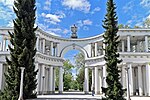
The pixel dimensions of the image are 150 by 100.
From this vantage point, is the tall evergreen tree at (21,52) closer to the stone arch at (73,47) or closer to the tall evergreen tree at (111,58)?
the tall evergreen tree at (111,58)

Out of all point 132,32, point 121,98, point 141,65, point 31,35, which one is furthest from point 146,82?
point 31,35

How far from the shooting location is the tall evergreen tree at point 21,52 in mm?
16625

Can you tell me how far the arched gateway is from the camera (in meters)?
30.7

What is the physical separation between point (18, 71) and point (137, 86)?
24.2m

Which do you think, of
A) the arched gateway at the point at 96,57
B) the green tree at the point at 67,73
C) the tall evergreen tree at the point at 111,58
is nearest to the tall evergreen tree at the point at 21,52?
the tall evergreen tree at the point at 111,58

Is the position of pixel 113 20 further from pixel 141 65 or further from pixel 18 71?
pixel 141 65

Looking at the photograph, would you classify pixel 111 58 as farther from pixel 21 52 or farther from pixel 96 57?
pixel 96 57

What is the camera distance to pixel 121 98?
651 inches

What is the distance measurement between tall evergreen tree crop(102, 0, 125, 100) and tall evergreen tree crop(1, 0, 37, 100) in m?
6.71

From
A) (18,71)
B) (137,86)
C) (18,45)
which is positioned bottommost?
(137,86)

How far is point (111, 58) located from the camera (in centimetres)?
1748

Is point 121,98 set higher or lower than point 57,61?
lower

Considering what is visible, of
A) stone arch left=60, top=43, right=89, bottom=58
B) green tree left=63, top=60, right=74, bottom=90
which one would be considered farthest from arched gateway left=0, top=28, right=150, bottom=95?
green tree left=63, top=60, right=74, bottom=90

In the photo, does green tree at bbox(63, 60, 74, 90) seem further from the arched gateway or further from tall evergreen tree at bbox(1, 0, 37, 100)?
tall evergreen tree at bbox(1, 0, 37, 100)
